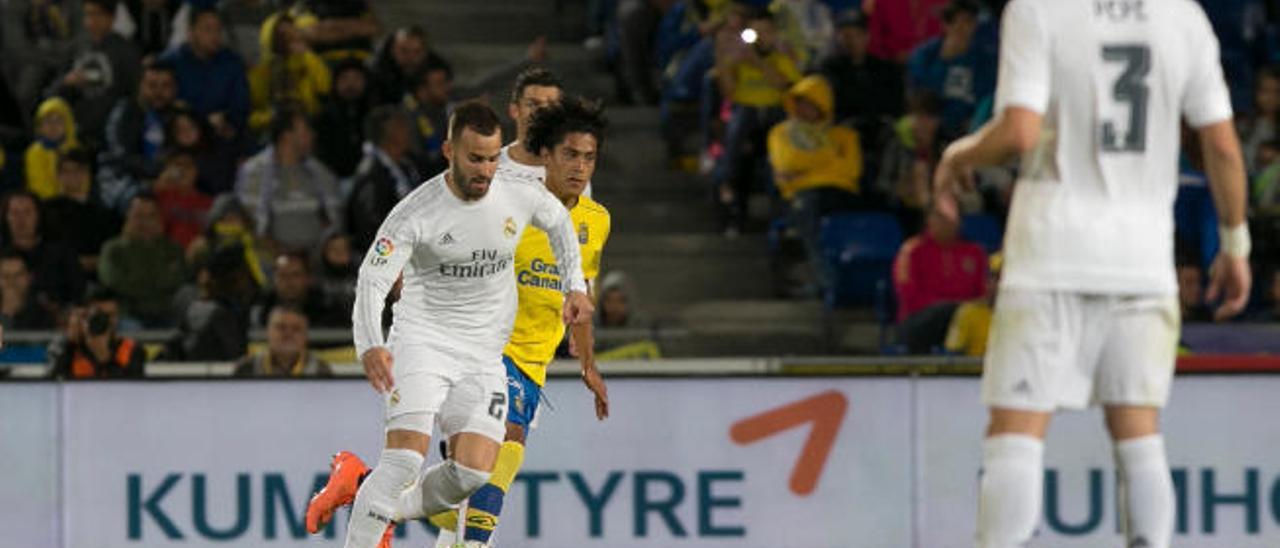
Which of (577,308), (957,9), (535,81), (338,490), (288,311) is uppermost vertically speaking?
(957,9)

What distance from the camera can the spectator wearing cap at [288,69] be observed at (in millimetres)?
18594

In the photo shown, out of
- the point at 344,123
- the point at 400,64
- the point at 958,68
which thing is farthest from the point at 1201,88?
the point at 400,64

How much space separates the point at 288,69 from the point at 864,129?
3.79m

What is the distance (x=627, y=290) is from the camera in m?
16.8

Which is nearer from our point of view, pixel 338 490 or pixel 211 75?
pixel 338 490

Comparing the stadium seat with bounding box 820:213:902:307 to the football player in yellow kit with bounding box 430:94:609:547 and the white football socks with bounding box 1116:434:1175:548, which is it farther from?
the white football socks with bounding box 1116:434:1175:548

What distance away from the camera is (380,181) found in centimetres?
1730

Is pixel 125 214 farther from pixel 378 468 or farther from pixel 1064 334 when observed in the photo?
pixel 1064 334

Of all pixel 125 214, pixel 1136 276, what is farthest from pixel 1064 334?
pixel 125 214

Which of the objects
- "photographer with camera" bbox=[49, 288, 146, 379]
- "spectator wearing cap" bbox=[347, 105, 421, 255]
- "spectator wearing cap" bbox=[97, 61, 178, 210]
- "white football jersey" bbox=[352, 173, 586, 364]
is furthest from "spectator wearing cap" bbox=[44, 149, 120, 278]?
"white football jersey" bbox=[352, 173, 586, 364]

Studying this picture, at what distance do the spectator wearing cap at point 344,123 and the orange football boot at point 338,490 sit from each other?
702 centimetres

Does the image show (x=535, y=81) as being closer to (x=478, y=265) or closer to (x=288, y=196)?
(x=478, y=265)

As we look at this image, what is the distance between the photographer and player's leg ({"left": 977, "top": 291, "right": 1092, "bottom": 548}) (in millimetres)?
8117

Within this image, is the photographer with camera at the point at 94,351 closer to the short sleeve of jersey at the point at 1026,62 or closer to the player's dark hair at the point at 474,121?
the player's dark hair at the point at 474,121
